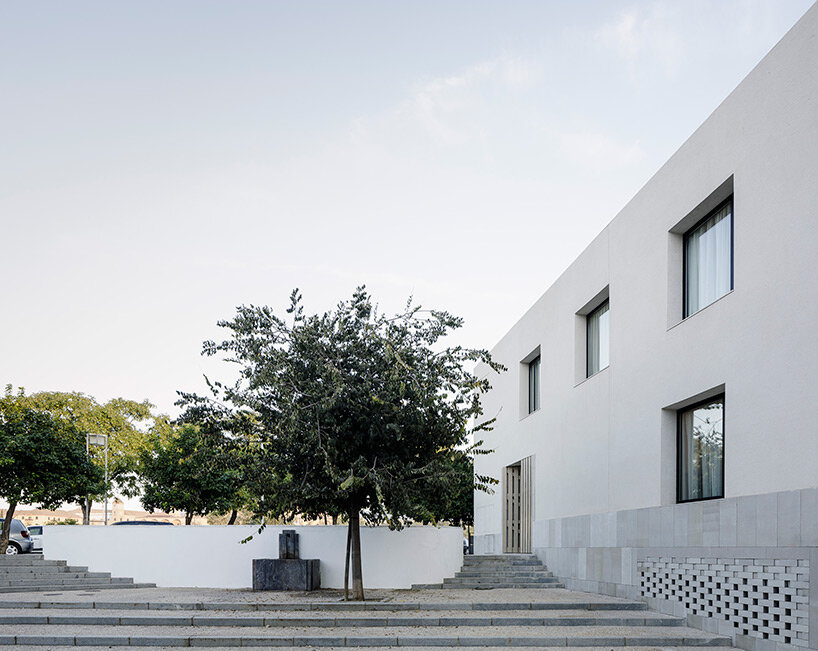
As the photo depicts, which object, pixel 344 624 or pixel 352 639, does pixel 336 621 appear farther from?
pixel 352 639

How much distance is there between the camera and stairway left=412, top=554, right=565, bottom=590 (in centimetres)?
1767

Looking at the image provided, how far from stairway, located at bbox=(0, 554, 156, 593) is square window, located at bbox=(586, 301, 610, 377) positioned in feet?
35.5

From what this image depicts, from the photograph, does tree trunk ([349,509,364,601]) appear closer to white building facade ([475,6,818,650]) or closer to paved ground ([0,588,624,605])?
paved ground ([0,588,624,605])

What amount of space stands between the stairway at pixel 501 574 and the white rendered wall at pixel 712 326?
134 cm

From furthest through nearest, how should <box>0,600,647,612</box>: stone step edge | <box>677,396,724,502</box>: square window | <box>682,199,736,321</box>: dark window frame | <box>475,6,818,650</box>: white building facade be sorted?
<box>0,600,647,612</box>: stone step edge
<box>677,396,724,502</box>: square window
<box>682,199,736,321</box>: dark window frame
<box>475,6,818,650</box>: white building facade

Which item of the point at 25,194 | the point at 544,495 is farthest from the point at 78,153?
the point at 544,495

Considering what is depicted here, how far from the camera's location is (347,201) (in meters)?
18.8

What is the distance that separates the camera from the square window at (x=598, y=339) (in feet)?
57.1

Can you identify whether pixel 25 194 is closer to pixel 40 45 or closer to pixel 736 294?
pixel 40 45

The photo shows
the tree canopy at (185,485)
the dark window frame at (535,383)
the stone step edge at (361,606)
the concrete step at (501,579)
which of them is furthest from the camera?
the tree canopy at (185,485)

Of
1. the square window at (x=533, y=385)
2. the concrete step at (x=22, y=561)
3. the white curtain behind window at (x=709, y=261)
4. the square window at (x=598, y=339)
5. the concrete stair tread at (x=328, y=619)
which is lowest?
the concrete step at (x=22, y=561)

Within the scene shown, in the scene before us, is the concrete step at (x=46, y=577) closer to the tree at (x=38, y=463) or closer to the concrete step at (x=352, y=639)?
the tree at (x=38, y=463)

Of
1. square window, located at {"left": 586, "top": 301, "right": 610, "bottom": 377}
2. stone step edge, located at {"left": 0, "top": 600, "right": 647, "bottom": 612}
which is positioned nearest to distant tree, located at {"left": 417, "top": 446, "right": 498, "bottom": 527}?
stone step edge, located at {"left": 0, "top": 600, "right": 647, "bottom": 612}

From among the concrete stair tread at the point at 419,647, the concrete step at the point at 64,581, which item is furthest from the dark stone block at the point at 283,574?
the concrete stair tread at the point at 419,647
